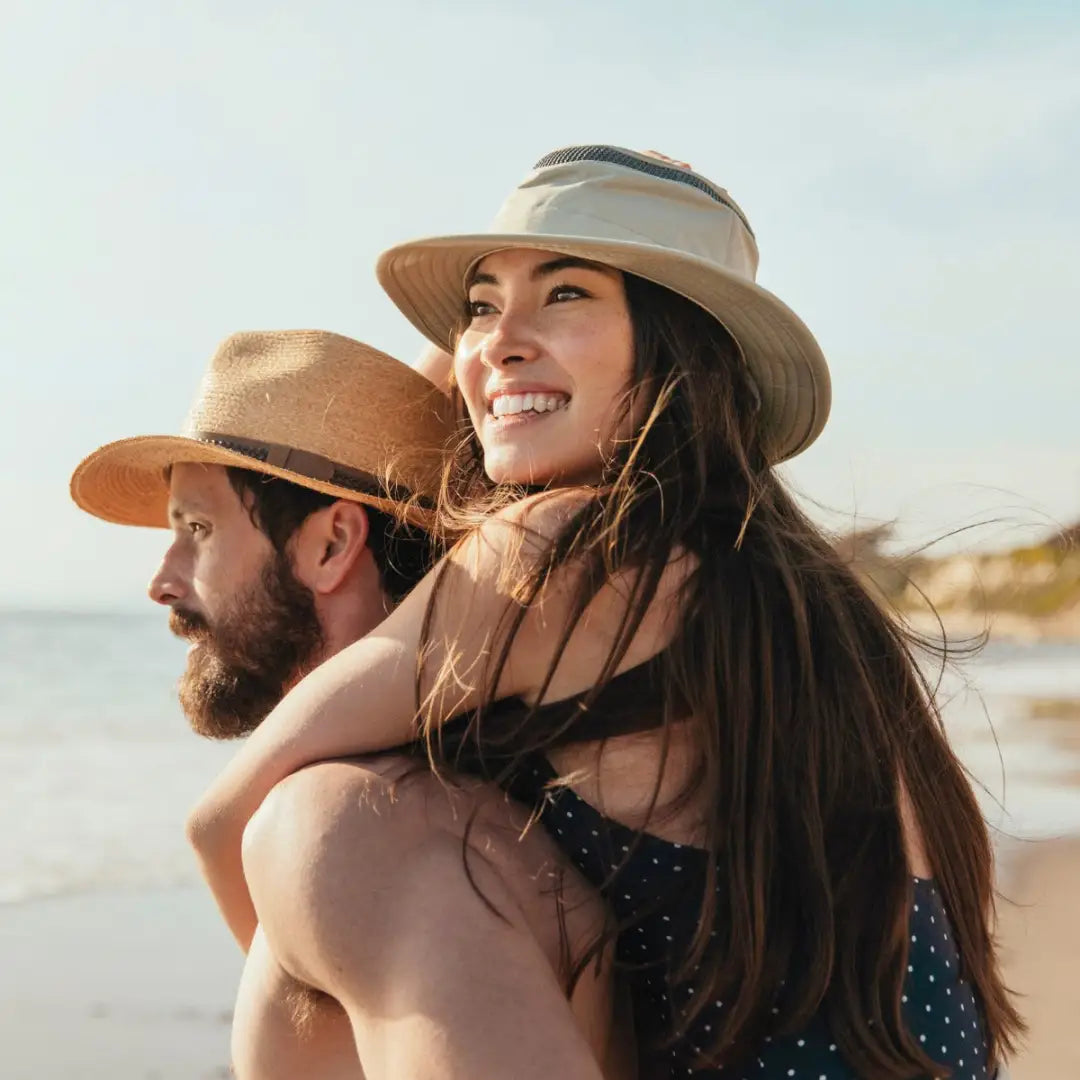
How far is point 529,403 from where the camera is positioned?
2.61m

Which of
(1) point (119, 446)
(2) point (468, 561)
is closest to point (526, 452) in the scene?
(2) point (468, 561)

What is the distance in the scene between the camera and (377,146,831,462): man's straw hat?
2.59 meters

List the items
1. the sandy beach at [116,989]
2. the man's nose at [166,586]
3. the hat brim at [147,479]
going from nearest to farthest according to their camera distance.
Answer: the hat brim at [147,479]
the man's nose at [166,586]
the sandy beach at [116,989]

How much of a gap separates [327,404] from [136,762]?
10257 millimetres

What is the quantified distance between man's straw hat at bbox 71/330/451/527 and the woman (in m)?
0.48

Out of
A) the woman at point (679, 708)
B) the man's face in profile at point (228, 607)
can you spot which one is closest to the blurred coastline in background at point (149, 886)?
the woman at point (679, 708)

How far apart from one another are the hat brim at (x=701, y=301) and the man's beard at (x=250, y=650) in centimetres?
61

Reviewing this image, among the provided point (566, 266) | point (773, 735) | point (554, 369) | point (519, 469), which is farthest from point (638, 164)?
point (773, 735)

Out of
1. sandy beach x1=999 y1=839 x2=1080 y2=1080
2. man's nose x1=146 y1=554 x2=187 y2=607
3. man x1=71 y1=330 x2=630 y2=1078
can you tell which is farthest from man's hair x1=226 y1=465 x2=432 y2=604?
sandy beach x1=999 y1=839 x2=1080 y2=1080

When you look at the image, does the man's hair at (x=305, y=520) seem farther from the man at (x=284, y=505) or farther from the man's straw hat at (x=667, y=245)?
the man's straw hat at (x=667, y=245)

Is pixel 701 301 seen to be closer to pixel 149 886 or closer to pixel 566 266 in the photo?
pixel 566 266

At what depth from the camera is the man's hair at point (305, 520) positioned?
313 centimetres

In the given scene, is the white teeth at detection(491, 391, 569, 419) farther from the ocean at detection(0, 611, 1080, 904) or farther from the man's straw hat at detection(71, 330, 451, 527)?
the ocean at detection(0, 611, 1080, 904)

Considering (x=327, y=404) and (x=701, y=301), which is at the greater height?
(x=701, y=301)
